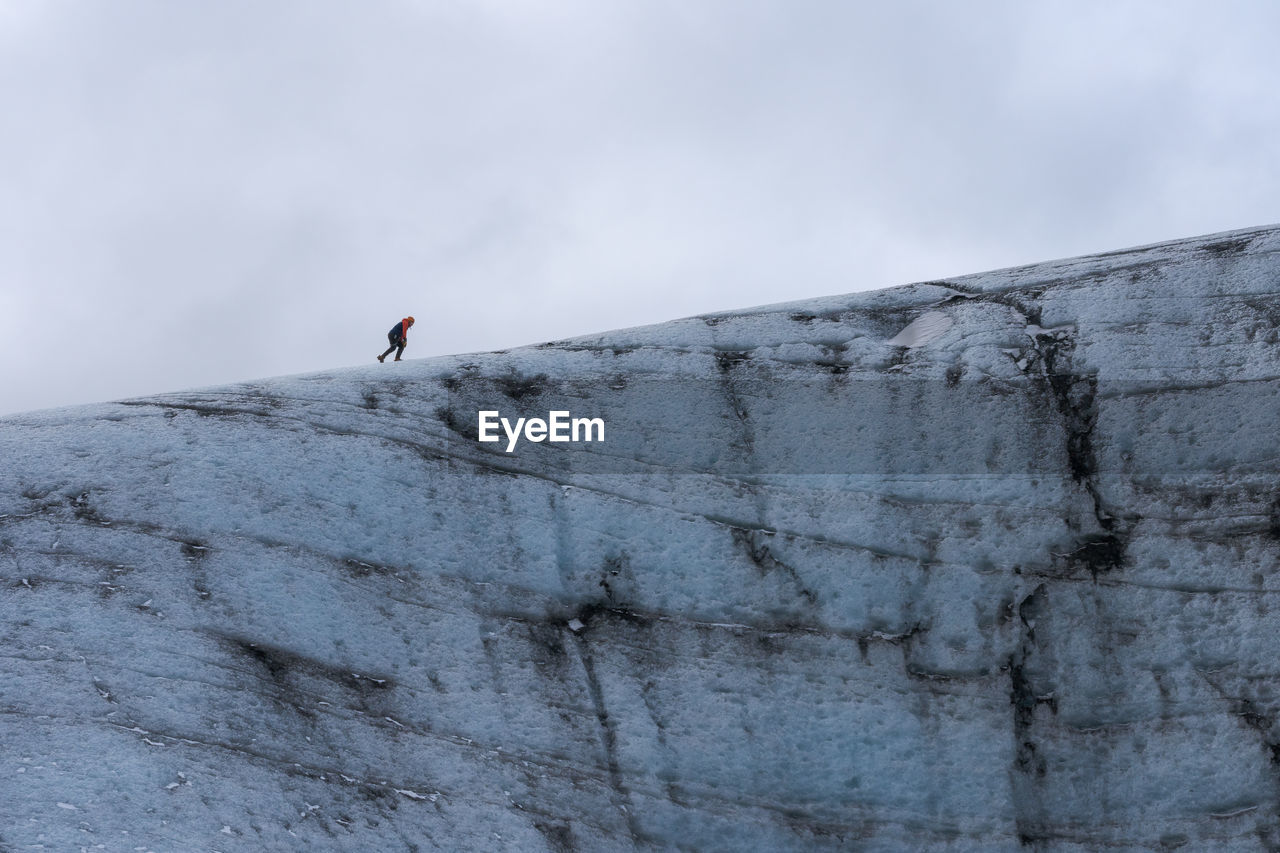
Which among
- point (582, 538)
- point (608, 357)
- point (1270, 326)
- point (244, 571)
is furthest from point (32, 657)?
point (1270, 326)

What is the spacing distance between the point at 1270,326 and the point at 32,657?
10.9 metres

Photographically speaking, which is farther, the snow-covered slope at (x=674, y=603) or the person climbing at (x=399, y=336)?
the person climbing at (x=399, y=336)

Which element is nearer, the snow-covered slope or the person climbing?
the snow-covered slope

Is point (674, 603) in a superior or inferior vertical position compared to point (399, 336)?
inferior

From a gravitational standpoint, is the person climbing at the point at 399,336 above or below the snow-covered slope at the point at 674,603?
above

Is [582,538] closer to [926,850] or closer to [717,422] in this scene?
[717,422]

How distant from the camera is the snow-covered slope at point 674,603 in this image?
738cm

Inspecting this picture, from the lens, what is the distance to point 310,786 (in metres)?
7.16

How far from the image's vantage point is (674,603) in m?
8.31

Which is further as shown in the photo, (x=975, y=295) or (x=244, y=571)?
(x=975, y=295)

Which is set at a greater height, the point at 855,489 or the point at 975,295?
the point at 975,295

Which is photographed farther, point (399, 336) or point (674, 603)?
point (399, 336)

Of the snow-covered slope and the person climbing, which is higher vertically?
the person climbing

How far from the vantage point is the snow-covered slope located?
7.38m
